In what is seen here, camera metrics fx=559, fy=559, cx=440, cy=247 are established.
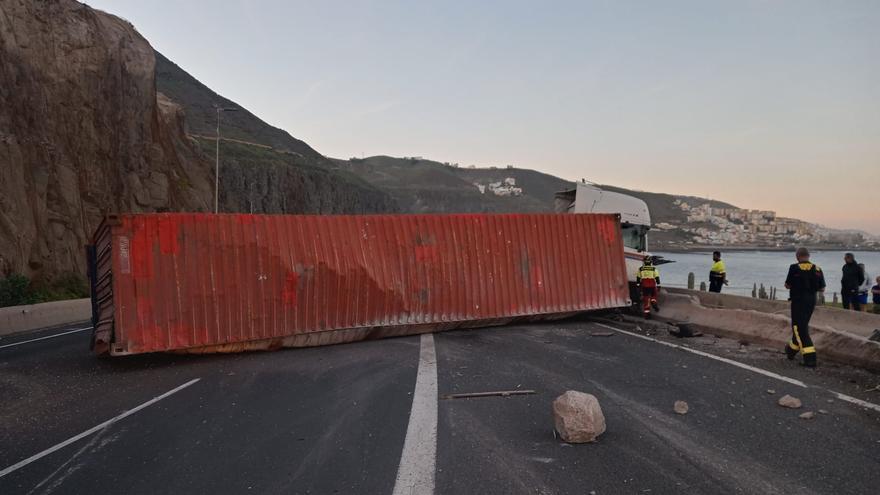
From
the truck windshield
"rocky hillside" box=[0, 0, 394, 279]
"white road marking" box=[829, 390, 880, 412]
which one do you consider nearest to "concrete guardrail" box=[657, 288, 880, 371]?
"white road marking" box=[829, 390, 880, 412]

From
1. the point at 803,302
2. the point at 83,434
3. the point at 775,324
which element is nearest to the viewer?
the point at 83,434

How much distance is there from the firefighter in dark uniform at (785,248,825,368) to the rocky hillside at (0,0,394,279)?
75.5ft

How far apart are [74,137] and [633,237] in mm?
25022

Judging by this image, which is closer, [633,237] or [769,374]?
[769,374]

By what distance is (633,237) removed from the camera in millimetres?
15742

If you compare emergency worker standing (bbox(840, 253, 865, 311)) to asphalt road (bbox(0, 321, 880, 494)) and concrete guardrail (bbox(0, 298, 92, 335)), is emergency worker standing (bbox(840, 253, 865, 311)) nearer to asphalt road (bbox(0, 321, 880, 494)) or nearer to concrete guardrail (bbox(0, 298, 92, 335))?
asphalt road (bbox(0, 321, 880, 494))

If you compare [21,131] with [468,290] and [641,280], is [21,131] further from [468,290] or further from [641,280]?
[641,280]

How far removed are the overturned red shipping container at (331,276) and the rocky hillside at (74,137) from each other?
1412 centimetres

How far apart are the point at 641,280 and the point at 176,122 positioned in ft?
124

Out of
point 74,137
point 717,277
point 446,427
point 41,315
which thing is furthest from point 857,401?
point 74,137

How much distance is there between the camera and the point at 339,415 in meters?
5.98

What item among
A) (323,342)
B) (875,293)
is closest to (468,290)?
(323,342)

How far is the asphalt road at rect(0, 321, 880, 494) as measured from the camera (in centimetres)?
428

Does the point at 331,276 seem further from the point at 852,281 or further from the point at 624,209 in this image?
the point at 852,281
